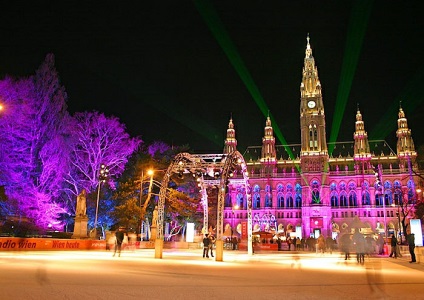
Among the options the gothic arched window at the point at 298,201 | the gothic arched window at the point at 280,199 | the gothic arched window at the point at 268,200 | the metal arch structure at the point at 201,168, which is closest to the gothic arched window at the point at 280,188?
the gothic arched window at the point at 280,199

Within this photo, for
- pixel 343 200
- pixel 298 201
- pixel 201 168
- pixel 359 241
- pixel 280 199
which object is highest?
pixel 280 199

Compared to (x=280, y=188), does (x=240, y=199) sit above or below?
below

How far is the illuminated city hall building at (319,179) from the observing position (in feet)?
298

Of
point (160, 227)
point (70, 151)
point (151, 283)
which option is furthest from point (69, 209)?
point (151, 283)

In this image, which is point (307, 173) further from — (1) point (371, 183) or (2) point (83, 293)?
(2) point (83, 293)

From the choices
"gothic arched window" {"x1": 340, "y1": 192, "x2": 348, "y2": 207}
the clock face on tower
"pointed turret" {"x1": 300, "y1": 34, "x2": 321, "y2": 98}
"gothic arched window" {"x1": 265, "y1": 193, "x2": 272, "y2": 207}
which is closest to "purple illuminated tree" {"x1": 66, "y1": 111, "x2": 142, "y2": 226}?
"gothic arched window" {"x1": 265, "y1": 193, "x2": 272, "y2": 207}

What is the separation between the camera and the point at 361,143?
3994 inches

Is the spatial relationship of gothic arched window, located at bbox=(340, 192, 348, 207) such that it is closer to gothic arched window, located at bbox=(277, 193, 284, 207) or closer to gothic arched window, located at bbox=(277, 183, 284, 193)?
gothic arched window, located at bbox=(277, 193, 284, 207)

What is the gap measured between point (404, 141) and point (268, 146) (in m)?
35.1

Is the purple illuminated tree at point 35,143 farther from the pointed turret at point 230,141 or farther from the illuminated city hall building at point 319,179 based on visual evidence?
the pointed turret at point 230,141

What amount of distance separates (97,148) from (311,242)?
26.1m

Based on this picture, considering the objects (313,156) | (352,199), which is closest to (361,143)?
(313,156)

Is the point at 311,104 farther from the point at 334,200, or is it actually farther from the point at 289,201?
the point at 289,201

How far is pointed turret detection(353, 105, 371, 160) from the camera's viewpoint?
98.7m
